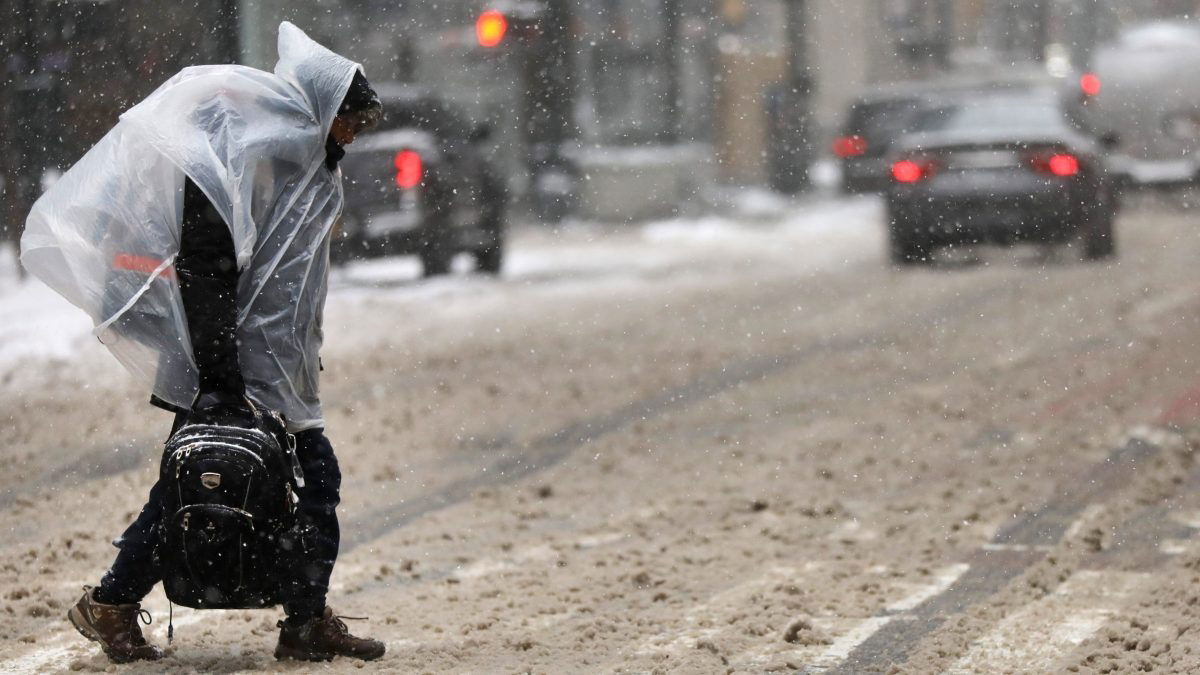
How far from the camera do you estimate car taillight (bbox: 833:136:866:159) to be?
23766 mm

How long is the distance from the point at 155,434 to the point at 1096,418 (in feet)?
14.0

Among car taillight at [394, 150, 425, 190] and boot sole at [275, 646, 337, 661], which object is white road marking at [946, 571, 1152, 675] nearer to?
boot sole at [275, 646, 337, 661]

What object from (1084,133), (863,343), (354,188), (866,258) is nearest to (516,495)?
(863,343)

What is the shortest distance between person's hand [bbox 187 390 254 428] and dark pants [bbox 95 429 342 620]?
0.25 meters

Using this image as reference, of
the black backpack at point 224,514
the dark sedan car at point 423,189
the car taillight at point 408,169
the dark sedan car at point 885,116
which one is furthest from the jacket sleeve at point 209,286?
the dark sedan car at point 885,116

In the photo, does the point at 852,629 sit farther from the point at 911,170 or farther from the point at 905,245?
the point at 905,245

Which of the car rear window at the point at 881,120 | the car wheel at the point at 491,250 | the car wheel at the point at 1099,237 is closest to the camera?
the car wheel at the point at 1099,237

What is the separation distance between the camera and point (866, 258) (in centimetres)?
1764

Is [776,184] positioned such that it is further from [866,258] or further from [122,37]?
→ [122,37]

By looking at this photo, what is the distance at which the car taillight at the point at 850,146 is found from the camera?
23.8 m

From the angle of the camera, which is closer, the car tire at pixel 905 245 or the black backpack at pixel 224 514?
the black backpack at pixel 224 514

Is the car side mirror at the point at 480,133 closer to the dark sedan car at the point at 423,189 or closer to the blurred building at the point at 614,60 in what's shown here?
the dark sedan car at the point at 423,189

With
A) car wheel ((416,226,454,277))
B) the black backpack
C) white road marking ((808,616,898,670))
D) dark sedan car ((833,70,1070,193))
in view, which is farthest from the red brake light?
the black backpack

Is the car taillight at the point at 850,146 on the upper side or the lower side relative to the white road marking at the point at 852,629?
lower
